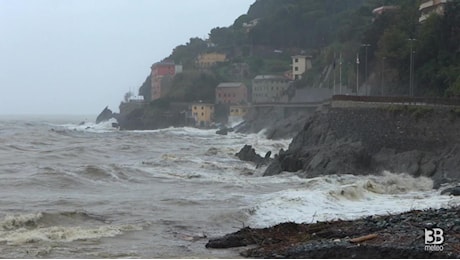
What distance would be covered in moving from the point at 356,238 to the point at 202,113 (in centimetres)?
8017

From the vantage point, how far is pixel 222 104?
→ 96.2 meters

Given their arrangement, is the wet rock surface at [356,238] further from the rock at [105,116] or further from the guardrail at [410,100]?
the rock at [105,116]

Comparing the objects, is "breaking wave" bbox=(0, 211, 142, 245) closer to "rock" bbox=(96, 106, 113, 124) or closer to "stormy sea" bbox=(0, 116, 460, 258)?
"stormy sea" bbox=(0, 116, 460, 258)

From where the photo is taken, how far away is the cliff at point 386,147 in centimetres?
2753

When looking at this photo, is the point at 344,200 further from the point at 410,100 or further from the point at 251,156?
the point at 251,156

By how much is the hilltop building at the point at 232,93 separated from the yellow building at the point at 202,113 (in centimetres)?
450

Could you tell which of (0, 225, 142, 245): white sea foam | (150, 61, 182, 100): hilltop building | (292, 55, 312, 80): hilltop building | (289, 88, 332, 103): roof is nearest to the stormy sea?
(0, 225, 142, 245): white sea foam

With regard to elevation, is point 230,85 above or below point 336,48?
below

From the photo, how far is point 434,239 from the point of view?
13.2m

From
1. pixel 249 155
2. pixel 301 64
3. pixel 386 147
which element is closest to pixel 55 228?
pixel 386 147

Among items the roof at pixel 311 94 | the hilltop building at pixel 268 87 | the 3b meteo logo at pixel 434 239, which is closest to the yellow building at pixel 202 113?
the hilltop building at pixel 268 87

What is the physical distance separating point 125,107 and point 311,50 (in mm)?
34206

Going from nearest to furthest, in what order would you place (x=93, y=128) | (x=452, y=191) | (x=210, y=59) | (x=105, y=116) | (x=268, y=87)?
(x=452, y=191), (x=268, y=87), (x=93, y=128), (x=210, y=59), (x=105, y=116)

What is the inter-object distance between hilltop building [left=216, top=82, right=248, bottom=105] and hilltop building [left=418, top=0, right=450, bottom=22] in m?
45.8
